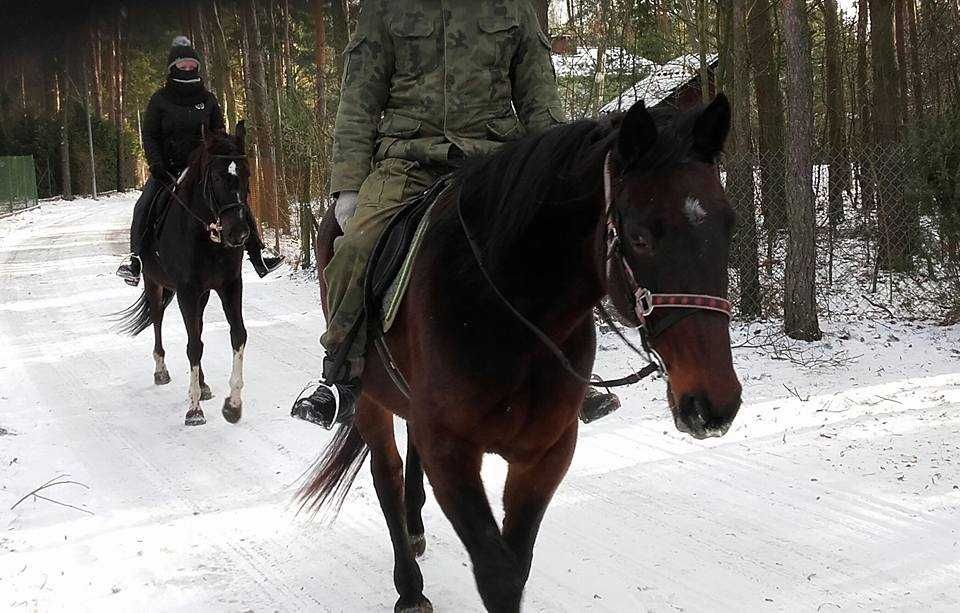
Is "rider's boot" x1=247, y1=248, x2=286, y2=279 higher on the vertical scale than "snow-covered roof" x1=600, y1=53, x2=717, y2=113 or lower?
lower

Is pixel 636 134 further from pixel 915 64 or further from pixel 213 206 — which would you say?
pixel 915 64

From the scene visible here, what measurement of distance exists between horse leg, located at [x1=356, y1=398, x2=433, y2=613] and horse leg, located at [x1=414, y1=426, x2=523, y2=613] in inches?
41.6

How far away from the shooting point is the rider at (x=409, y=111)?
3885mm

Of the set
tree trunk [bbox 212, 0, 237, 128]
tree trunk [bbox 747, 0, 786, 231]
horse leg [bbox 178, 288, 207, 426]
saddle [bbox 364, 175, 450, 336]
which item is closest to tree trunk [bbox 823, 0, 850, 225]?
tree trunk [bbox 747, 0, 786, 231]

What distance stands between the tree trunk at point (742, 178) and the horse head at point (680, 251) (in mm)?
7343

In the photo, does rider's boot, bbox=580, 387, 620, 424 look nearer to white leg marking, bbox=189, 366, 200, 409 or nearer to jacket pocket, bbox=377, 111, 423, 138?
jacket pocket, bbox=377, 111, 423, 138

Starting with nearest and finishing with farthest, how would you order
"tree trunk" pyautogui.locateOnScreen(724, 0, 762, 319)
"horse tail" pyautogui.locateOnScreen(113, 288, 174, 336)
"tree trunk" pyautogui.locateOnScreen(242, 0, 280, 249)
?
"tree trunk" pyautogui.locateOnScreen(724, 0, 762, 319), "horse tail" pyautogui.locateOnScreen(113, 288, 174, 336), "tree trunk" pyautogui.locateOnScreen(242, 0, 280, 249)

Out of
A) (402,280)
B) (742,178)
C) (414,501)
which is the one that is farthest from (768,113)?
(402,280)

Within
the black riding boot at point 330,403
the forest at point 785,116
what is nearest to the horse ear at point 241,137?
the forest at point 785,116

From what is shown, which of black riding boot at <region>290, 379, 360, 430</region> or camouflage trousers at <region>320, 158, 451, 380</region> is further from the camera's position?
black riding boot at <region>290, 379, 360, 430</region>

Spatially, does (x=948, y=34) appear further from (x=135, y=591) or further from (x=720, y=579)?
(x=135, y=591)

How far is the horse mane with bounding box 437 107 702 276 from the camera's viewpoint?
8.38ft

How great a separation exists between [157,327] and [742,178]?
663cm

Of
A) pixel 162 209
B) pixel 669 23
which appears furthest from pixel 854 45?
pixel 162 209
